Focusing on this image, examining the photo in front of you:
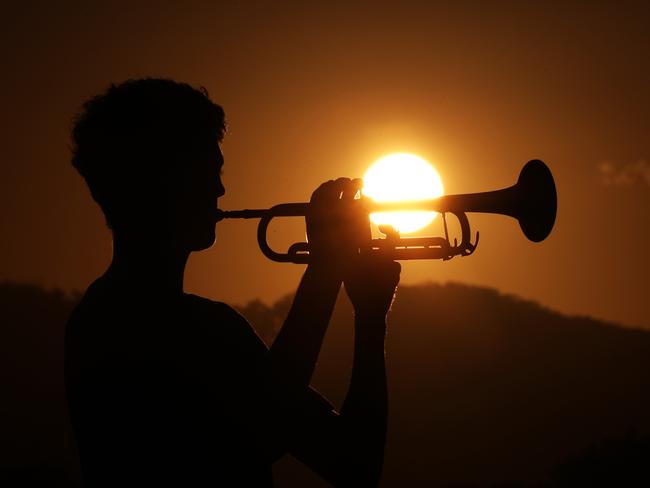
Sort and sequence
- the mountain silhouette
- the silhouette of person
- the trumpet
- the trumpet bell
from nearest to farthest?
the silhouette of person → the trumpet → the trumpet bell → the mountain silhouette

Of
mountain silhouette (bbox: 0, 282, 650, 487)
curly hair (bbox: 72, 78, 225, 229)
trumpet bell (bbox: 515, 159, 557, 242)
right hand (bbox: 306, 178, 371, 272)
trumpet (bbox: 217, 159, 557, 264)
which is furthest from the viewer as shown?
mountain silhouette (bbox: 0, 282, 650, 487)

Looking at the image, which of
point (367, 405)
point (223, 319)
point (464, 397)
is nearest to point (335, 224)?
point (223, 319)

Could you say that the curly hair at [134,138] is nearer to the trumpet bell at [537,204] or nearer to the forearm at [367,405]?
the forearm at [367,405]

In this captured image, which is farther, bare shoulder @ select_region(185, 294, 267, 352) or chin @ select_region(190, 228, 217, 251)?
chin @ select_region(190, 228, 217, 251)

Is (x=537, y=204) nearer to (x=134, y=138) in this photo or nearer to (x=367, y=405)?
(x=367, y=405)

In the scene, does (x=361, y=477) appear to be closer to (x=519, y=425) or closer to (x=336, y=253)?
(x=336, y=253)

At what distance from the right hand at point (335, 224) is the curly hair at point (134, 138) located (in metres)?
0.50

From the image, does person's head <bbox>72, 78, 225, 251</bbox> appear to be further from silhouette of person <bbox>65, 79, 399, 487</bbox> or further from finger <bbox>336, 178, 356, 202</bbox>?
finger <bbox>336, 178, 356, 202</bbox>

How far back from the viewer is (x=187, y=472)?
2.73 metres

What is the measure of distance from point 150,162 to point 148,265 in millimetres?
370

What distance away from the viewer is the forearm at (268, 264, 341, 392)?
2949 millimetres

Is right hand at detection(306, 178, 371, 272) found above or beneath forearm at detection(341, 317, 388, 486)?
above

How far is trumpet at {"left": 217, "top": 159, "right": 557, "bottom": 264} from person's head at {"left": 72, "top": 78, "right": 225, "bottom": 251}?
1.29 meters

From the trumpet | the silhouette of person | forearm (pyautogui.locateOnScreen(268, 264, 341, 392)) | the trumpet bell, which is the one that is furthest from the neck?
the trumpet bell
